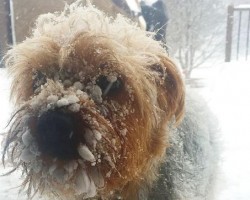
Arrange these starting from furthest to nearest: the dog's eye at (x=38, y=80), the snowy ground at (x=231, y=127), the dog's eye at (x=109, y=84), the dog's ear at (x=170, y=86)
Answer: the snowy ground at (x=231, y=127) → the dog's ear at (x=170, y=86) → the dog's eye at (x=38, y=80) → the dog's eye at (x=109, y=84)

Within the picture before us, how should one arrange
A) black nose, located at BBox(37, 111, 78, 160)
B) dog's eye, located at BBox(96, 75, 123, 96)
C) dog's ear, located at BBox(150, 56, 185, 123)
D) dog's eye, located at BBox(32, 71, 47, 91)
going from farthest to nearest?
1. dog's ear, located at BBox(150, 56, 185, 123)
2. dog's eye, located at BBox(32, 71, 47, 91)
3. dog's eye, located at BBox(96, 75, 123, 96)
4. black nose, located at BBox(37, 111, 78, 160)

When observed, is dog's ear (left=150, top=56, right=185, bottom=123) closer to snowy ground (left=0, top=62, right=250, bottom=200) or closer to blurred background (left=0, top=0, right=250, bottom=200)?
blurred background (left=0, top=0, right=250, bottom=200)

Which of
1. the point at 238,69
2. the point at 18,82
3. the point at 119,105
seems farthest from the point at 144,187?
the point at 238,69

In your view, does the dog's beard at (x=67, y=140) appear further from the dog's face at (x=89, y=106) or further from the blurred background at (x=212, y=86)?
the blurred background at (x=212, y=86)

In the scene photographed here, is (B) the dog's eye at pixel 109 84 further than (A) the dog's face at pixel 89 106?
Yes

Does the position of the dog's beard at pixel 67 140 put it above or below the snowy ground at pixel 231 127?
above

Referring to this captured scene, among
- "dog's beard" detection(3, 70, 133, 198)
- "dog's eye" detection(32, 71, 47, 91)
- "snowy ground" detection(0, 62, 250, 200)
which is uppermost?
"dog's eye" detection(32, 71, 47, 91)

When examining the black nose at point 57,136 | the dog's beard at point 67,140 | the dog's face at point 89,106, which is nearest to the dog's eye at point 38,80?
the dog's face at point 89,106

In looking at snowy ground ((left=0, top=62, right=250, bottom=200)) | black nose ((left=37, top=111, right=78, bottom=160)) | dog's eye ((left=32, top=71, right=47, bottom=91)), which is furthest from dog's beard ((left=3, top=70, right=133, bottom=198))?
snowy ground ((left=0, top=62, right=250, bottom=200))
